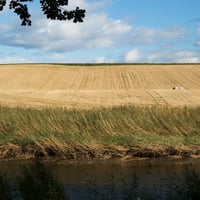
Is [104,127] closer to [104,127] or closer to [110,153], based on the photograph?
[104,127]

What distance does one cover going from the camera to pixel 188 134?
1800 centimetres

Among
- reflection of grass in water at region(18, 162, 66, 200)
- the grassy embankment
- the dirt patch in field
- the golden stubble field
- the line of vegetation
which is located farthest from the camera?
the golden stubble field

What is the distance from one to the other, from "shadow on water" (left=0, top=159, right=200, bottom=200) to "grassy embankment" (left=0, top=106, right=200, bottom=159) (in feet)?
5.81

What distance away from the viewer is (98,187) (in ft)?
39.9

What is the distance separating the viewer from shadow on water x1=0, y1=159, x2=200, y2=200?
9.05m

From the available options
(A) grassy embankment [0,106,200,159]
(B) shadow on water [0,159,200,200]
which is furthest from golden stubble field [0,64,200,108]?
(B) shadow on water [0,159,200,200]

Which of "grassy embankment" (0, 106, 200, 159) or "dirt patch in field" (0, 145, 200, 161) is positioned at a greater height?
"grassy embankment" (0, 106, 200, 159)

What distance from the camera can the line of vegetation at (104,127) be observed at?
16812mm

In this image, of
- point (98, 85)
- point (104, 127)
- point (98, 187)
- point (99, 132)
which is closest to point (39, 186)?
point (98, 187)

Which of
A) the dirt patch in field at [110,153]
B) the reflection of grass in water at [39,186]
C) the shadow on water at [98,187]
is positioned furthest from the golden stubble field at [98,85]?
the reflection of grass in water at [39,186]

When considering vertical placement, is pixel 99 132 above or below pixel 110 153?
above

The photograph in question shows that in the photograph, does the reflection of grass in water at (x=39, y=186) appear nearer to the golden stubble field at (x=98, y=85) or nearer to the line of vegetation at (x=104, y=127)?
the line of vegetation at (x=104, y=127)

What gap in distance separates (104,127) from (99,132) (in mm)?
368

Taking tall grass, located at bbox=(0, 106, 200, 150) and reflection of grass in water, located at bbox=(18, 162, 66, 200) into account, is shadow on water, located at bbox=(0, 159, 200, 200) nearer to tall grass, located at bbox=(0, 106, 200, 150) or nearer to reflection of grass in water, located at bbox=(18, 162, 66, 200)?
reflection of grass in water, located at bbox=(18, 162, 66, 200)
